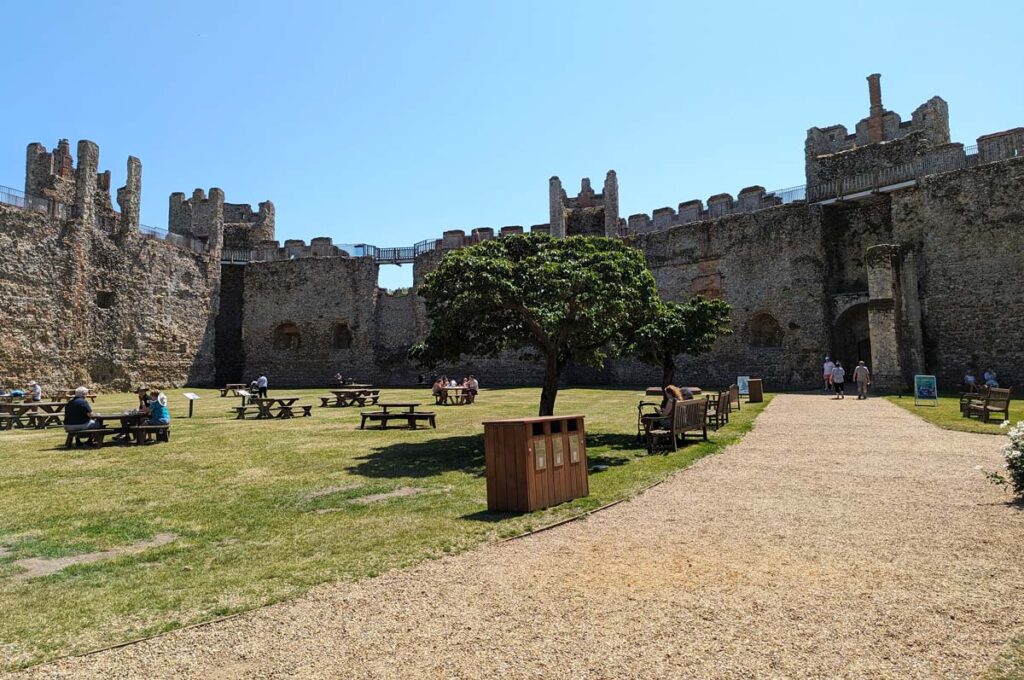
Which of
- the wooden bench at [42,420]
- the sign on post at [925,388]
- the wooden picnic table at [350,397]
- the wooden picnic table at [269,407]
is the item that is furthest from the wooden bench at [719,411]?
the wooden bench at [42,420]

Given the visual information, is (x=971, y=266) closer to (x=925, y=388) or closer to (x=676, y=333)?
(x=925, y=388)

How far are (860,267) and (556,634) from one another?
28.9 meters

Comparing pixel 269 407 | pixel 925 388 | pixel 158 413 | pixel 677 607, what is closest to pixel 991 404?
pixel 925 388

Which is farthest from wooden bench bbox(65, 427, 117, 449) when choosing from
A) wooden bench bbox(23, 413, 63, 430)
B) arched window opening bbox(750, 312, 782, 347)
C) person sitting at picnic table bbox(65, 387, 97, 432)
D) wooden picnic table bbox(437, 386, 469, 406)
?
arched window opening bbox(750, 312, 782, 347)

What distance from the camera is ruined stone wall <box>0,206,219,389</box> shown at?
1023 inches

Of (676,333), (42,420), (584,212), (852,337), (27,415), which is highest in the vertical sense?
(584,212)

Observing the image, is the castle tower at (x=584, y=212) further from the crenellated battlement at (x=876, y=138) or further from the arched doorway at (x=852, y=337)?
the arched doorway at (x=852, y=337)

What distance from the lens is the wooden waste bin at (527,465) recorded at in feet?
21.8

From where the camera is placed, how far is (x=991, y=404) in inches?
565

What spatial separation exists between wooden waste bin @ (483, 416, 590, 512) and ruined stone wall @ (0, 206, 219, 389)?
27.4 m

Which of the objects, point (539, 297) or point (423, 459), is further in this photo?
point (539, 297)

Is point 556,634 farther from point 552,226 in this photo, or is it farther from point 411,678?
point 552,226

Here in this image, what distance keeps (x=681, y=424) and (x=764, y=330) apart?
21.5 m

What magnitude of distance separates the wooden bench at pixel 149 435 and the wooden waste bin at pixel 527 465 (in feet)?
29.7
